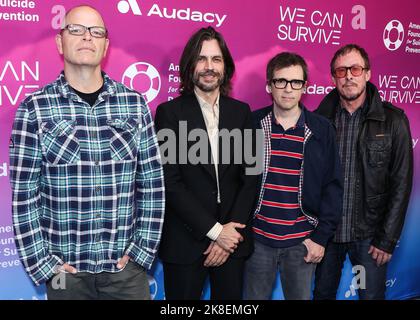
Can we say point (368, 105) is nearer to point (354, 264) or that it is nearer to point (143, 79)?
point (354, 264)

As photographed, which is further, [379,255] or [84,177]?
[379,255]

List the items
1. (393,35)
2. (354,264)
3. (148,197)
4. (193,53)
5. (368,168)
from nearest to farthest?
(148,197) < (193,53) < (368,168) < (354,264) < (393,35)

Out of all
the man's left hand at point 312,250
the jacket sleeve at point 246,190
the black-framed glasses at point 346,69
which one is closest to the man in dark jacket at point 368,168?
the black-framed glasses at point 346,69

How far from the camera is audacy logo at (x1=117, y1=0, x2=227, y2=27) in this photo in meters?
2.64

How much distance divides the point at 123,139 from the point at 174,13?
114cm

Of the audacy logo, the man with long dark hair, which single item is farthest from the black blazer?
the audacy logo

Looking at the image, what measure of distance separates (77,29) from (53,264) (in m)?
1.06

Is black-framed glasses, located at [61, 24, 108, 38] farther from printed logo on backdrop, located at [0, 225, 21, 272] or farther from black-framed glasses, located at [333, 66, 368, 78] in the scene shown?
black-framed glasses, located at [333, 66, 368, 78]

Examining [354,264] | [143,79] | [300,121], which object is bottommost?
[354,264]

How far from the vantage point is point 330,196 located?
2.50m

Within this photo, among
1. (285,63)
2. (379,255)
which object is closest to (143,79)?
(285,63)

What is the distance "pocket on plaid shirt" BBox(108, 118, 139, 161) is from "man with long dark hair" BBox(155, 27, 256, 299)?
0.25 m

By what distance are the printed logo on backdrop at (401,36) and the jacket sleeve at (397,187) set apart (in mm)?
1204

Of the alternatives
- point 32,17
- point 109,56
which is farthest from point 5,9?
point 109,56
